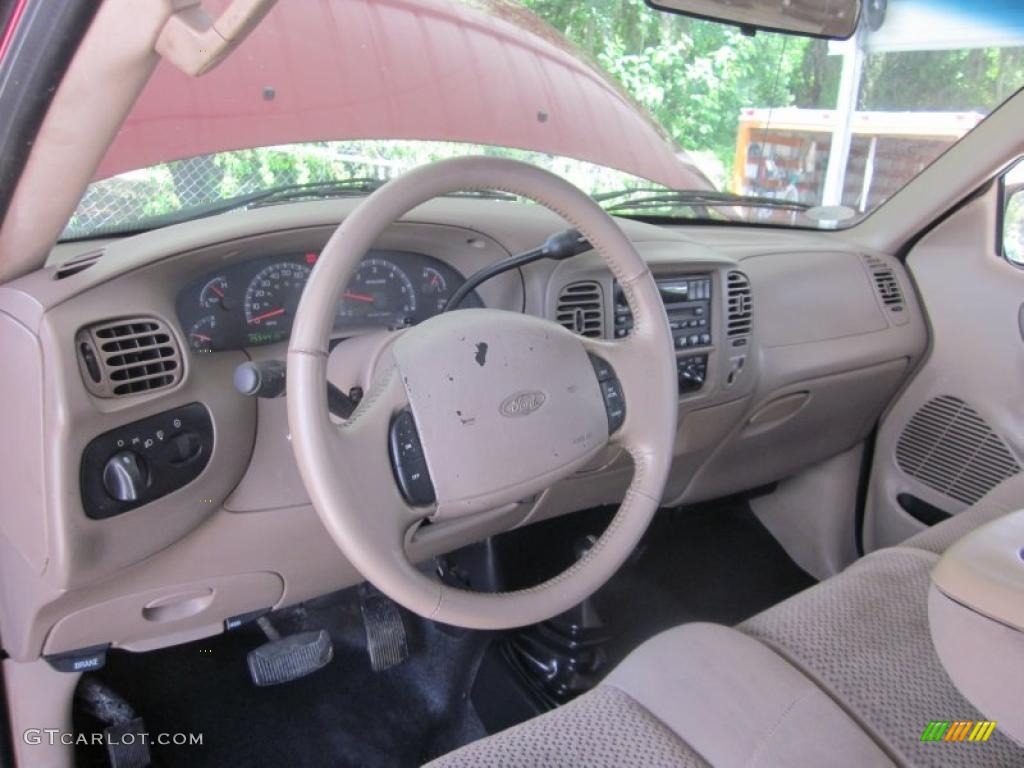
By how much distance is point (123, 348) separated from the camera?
133 cm

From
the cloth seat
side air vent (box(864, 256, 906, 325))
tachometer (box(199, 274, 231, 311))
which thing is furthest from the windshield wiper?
the cloth seat

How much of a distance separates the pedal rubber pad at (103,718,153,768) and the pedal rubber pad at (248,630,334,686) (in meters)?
0.27

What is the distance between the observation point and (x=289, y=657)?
2.03m

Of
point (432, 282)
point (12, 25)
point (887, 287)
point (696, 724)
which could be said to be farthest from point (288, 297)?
point (887, 287)

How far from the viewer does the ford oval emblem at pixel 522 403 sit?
4.23 ft

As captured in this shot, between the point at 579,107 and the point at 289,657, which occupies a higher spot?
the point at 579,107

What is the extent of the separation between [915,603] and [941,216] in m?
1.61

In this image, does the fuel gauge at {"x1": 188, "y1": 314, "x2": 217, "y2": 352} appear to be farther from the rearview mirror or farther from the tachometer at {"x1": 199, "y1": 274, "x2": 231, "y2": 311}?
the rearview mirror

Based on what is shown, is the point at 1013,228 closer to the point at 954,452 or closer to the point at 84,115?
the point at 954,452

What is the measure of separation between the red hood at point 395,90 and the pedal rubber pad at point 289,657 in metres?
1.14

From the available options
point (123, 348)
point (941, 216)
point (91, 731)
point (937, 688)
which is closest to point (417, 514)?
point (123, 348)

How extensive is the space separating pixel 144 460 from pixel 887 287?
2.18 metres

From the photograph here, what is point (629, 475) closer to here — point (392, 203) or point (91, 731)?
point (392, 203)

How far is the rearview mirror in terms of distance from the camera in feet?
6.18
